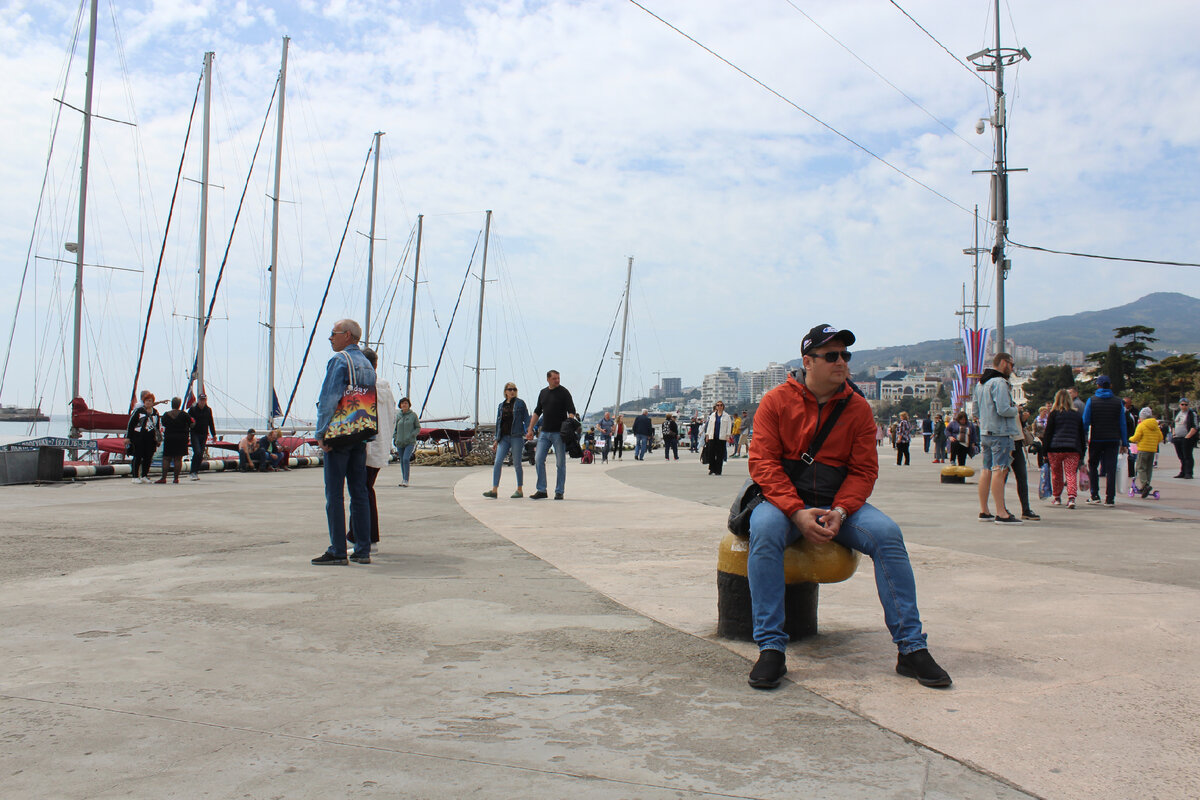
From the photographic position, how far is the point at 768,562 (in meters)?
3.92

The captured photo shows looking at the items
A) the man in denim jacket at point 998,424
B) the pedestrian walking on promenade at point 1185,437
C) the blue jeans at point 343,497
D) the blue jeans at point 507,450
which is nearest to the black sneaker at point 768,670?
the blue jeans at point 343,497

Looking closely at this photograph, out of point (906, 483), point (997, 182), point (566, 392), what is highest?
point (997, 182)

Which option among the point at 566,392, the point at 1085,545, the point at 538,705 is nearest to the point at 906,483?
the point at 566,392

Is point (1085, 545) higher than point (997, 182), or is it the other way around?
point (997, 182)

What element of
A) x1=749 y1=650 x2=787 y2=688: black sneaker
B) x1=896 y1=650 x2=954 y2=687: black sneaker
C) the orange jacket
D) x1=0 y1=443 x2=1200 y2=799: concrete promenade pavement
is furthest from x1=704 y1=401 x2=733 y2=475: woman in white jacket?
x1=749 y1=650 x2=787 y2=688: black sneaker

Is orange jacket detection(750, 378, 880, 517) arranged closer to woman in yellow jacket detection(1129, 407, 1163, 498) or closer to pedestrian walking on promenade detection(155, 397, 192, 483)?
woman in yellow jacket detection(1129, 407, 1163, 498)

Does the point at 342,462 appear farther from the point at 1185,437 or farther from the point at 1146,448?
the point at 1185,437

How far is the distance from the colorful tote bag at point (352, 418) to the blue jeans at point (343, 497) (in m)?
0.14

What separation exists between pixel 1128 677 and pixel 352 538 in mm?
5440

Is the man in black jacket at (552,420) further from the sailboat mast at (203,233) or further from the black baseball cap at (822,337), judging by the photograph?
the sailboat mast at (203,233)

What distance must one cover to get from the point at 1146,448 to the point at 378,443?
12450 millimetres

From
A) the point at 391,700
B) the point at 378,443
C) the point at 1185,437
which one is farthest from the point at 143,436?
the point at 1185,437

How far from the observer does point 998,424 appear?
10.1 m

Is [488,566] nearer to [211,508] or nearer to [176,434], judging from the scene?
[211,508]
